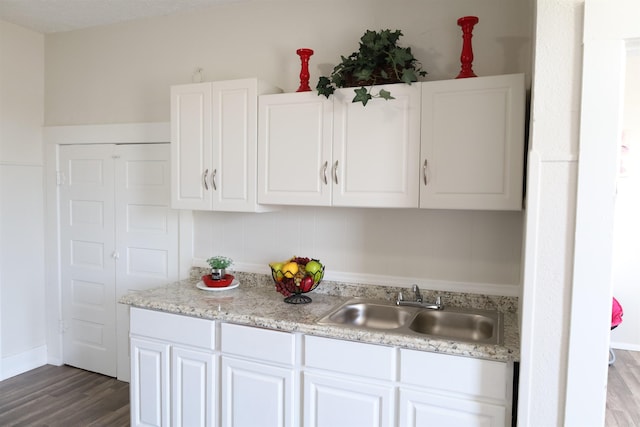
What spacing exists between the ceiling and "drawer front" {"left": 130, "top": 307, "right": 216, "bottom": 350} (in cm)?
194

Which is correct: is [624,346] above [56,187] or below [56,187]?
below

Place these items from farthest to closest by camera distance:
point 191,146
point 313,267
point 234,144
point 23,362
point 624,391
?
point 23,362
point 624,391
point 191,146
point 234,144
point 313,267

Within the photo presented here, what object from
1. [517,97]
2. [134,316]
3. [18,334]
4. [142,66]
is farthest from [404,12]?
[18,334]

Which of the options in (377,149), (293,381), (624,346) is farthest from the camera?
(624,346)

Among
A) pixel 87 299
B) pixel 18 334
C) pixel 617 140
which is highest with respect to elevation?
pixel 617 140

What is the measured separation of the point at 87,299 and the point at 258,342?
204cm

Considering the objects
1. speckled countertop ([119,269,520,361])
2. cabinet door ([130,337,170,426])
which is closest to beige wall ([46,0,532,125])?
speckled countertop ([119,269,520,361])

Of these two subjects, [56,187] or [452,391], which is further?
[56,187]

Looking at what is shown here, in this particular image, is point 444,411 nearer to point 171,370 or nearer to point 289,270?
point 289,270

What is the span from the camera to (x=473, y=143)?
2104mm

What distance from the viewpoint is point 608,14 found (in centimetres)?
156

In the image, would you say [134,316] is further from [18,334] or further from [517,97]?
[517,97]

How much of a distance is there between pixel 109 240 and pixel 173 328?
1.39 m

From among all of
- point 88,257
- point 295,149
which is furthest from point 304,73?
point 88,257
